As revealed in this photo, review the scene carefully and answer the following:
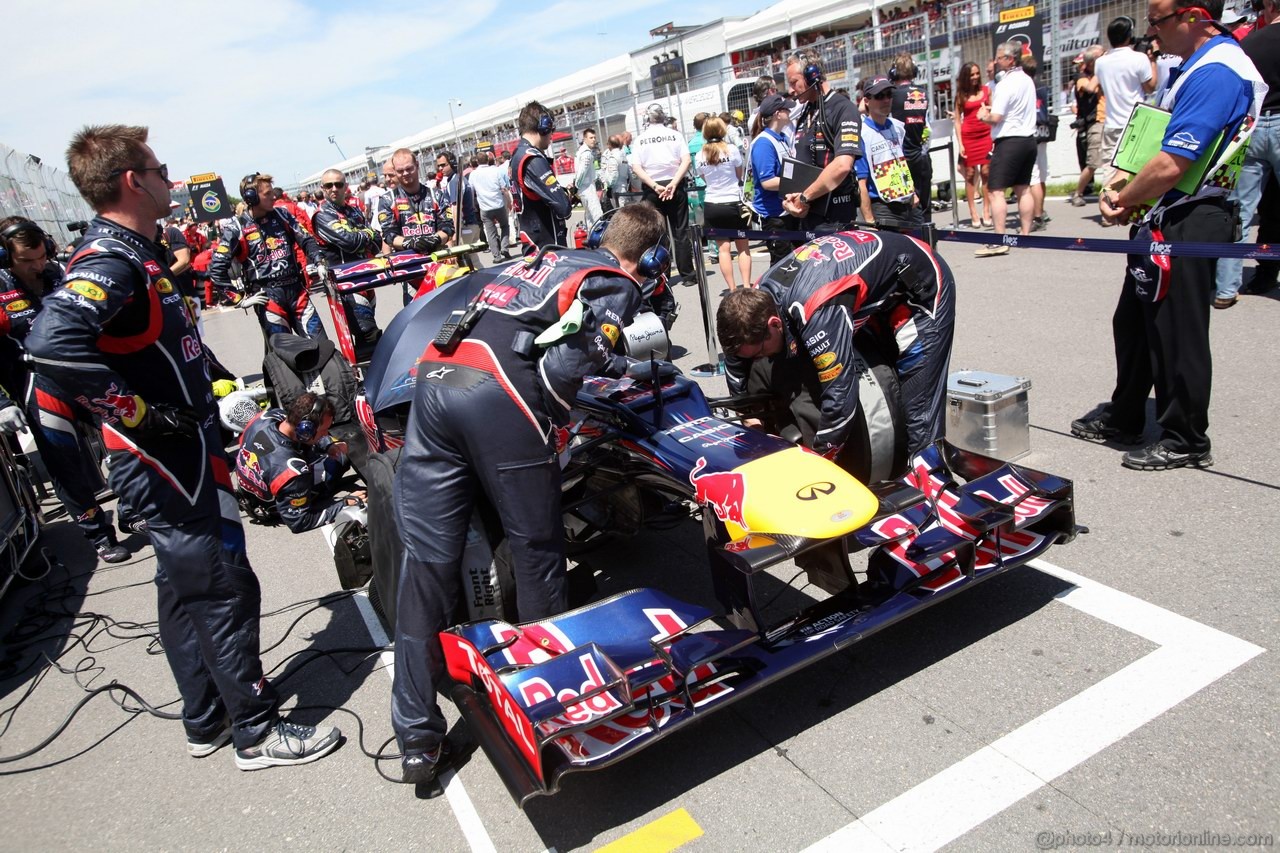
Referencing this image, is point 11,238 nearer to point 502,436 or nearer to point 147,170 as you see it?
point 147,170

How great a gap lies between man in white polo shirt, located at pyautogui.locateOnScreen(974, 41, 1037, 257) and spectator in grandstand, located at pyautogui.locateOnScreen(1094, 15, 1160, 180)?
2.35ft

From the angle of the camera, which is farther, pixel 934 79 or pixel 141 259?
pixel 934 79

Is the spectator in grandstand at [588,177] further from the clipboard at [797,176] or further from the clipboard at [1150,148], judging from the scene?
the clipboard at [1150,148]

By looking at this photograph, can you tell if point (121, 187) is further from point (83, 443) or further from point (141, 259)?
point (83, 443)

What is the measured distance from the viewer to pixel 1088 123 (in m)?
11.5

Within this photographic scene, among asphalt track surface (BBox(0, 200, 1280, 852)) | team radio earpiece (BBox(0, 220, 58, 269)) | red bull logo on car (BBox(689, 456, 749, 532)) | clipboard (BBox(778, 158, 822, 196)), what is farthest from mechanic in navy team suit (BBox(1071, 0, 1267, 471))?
team radio earpiece (BBox(0, 220, 58, 269))

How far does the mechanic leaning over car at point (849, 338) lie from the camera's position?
11.3 ft

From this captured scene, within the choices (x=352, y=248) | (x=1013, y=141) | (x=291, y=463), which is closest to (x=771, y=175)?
(x=1013, y=141)

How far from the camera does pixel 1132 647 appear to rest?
2971 mm

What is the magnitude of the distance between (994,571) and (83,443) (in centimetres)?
568

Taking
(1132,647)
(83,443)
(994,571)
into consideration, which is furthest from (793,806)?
(83,443)

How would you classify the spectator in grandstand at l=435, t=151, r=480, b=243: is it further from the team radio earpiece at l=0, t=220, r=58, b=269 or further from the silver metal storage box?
the silver metal storage box

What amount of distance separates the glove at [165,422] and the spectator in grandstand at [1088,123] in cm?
1132

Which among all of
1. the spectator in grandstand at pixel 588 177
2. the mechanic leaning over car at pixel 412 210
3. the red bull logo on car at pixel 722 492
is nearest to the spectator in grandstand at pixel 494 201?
the spectator in grandstand at pixel 588 177
